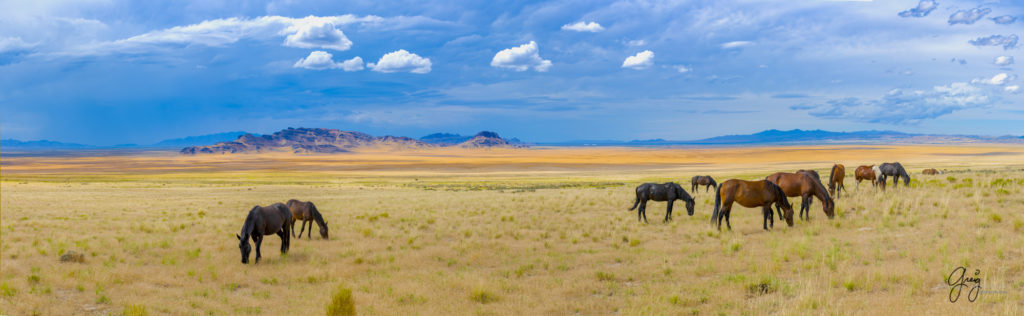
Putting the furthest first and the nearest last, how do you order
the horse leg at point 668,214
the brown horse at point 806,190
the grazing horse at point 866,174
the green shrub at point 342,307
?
the grazing horse at point 866,174
the horse leg at point 668,214
the brown horse at point 806,190
the green shrub at point 342,307

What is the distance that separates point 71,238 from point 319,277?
1190 centimetres

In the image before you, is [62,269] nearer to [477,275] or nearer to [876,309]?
[477,275]

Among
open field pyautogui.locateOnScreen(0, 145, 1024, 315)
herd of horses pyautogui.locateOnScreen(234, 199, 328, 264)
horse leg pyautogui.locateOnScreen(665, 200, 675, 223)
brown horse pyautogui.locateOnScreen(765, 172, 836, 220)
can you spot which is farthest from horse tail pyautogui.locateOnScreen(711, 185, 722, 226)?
herd of horses pyautogui.locateOnScreen(234, 199, 328, 264)

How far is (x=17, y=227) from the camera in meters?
22.0

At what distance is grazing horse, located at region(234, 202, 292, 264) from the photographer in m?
13.4

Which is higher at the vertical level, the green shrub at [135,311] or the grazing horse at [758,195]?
the grazing horse at [758,195]

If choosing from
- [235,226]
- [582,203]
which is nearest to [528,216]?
[582,203]

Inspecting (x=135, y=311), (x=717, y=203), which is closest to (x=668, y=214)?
(x=717, y=203)

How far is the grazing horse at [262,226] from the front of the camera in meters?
13.4
